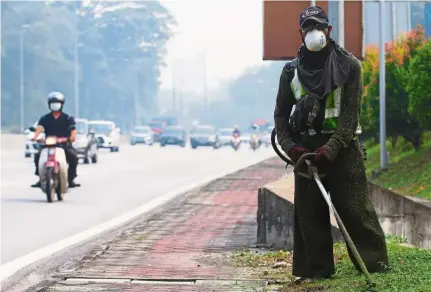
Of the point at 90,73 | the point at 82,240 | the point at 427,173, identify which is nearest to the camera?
the point at 82,240

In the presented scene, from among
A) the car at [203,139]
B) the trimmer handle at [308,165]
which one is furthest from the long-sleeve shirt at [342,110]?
the car at [203,139]

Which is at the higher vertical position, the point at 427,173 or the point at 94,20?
the point at 94,20

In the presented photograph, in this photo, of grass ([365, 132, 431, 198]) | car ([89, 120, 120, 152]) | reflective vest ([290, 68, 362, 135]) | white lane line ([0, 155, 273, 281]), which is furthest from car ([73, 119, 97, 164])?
reflective vest ([290, 68, 362, 135])

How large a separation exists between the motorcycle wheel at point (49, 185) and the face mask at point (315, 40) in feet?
43.6

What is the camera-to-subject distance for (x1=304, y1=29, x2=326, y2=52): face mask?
7.63 m

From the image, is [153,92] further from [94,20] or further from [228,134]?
[228,134]

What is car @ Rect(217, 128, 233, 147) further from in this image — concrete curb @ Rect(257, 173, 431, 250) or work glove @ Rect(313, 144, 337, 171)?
work glove @ Rect(313, 144, 337, 171)

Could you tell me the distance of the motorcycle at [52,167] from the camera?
67.8 feet

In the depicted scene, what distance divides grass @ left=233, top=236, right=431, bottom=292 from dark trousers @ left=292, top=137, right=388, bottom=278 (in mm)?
116

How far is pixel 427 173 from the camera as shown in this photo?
72.5 ft

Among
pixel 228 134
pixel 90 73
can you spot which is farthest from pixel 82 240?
pixel 90 73

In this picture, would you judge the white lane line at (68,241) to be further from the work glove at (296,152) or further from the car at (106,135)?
the car at (106,135)

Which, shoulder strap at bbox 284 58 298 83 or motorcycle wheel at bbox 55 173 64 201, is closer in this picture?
shoulder strap at bbox 284 58 298 83

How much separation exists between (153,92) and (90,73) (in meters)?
20.0
